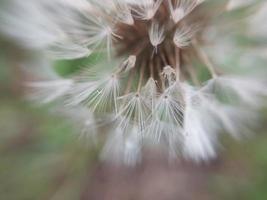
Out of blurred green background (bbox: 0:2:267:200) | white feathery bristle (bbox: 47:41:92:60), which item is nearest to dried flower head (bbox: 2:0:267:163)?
white feathery bristle (bbox: 47:41:92:60)

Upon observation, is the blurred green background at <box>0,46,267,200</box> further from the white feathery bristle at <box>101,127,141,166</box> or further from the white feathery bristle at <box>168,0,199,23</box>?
the white feathery bristle at <box>168,0,199,23</box>

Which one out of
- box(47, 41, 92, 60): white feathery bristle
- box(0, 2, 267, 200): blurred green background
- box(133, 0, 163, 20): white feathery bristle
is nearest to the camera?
box(133, 0, 163, 20): white feathery bristle

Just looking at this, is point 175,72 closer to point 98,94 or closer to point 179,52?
point 179,52

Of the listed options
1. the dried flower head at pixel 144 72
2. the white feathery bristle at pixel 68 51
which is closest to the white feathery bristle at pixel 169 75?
the dried flower head at pixel 144 72

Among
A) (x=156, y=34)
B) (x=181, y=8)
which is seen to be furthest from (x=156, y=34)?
(x=181, y=8)

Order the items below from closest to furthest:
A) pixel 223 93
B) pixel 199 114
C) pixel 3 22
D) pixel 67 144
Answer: pixel 199 114 → pixel 223 93 → pixel 3 22 → pixel 67 144

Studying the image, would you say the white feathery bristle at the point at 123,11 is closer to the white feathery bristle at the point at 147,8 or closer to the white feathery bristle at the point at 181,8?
the white feathery bristle at the point at 147,8

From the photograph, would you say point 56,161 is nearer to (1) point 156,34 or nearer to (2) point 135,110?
(2) point 135,110

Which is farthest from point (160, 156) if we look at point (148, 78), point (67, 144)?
point (148, 78)
